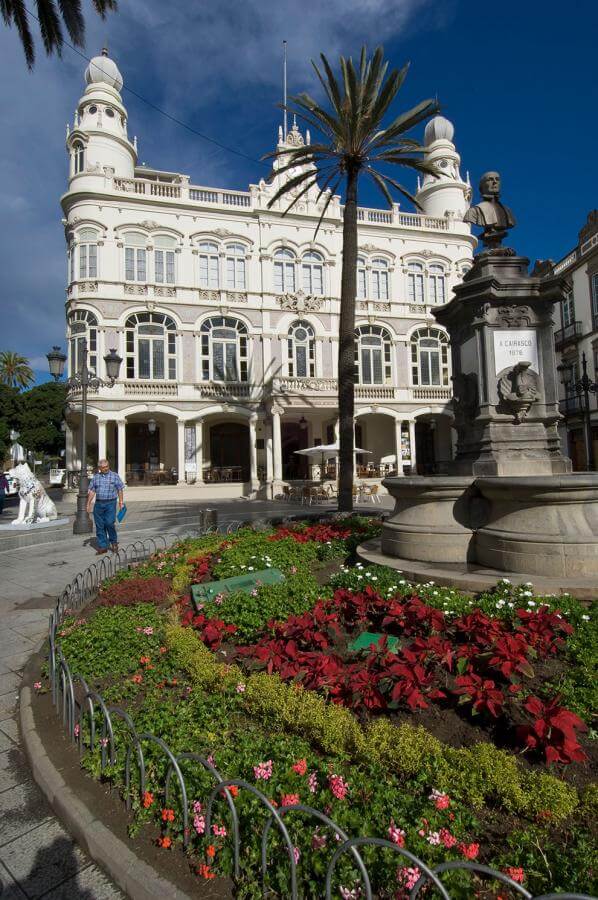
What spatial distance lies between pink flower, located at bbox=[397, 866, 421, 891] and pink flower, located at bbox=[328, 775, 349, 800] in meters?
0.47

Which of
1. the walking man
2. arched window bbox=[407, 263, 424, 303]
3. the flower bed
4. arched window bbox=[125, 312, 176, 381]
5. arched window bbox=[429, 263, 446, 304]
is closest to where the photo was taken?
the flower bed

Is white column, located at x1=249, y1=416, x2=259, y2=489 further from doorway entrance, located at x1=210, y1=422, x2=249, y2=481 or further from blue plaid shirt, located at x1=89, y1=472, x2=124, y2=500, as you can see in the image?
blue plaid shirt, located at x1=89, y1=472, x2=124, y2=500

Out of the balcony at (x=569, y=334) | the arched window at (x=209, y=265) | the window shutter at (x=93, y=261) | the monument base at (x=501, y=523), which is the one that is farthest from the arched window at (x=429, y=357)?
the monument base at (x=501, y=523)

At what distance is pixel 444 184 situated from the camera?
32.8 metres

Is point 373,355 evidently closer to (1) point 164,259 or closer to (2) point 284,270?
(2) point 284,270

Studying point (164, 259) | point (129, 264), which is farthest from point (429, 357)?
point (129, 264)

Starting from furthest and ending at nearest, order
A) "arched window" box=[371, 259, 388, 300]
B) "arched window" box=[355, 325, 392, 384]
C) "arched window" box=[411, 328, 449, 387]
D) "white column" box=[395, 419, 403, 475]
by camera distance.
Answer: "arched window" box=[411, 328, 449, 387] < "arched window" box=[371, 259, 388, 300] < "arched window" box=[355, 325, 392, 384] < "white column" box=[395, 419, 403, 475]

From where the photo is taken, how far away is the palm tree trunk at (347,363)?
12.2m

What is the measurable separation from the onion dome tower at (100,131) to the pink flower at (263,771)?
31.5m

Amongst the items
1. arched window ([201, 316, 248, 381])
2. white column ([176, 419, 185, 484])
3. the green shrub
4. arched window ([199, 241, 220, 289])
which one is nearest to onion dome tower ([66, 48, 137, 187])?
arched window ([199, 241, 220, 289])

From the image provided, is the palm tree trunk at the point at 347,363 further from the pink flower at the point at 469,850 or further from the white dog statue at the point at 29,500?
the pink flower at the point at 469,850

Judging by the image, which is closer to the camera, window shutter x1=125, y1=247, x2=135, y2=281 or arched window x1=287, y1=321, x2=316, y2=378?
window shutter x1=125, y1=247, x2=135, y2=281

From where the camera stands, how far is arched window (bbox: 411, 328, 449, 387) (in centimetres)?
3092

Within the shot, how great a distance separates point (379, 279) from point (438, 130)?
543 inches
